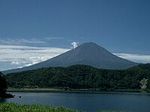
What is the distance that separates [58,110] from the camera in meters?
40.8

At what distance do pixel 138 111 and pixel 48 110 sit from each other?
3082 centimetres

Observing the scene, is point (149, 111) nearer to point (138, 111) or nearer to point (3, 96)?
point (138, 111)

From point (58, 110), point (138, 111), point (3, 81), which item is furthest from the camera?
point (3, 81)

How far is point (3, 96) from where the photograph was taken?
330 ft

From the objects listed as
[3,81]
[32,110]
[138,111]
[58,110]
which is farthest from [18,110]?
[3,81]

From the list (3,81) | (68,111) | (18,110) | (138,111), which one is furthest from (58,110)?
(3,81)

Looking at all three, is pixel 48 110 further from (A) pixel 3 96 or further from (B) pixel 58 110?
(A) pixel 3 96

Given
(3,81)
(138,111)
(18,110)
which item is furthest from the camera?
(3,81)

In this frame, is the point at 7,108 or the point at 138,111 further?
the point at 138,111

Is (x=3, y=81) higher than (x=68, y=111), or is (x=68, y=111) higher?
(x=3, y=81)

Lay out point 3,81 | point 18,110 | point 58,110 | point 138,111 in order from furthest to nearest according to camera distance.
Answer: point 3,81, point 138,111, point 58,110, point 18,110

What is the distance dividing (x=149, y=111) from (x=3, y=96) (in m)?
44.0

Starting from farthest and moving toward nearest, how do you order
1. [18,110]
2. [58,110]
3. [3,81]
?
[3,81] → [58,110] → [18,110]

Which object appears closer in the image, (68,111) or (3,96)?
(68,111)
